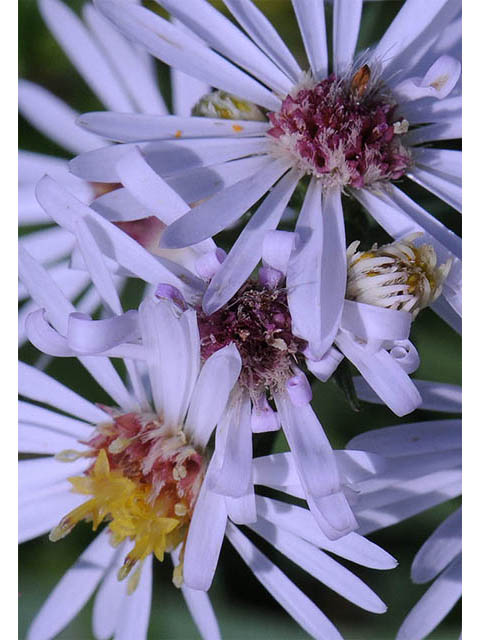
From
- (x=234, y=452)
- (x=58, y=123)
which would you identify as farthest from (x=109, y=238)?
(x=58, y=123)

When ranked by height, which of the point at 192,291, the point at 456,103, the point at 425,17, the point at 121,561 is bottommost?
the point at 121,561

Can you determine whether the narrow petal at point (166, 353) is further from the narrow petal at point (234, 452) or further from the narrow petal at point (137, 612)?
the narrow petal at point (137, 612)

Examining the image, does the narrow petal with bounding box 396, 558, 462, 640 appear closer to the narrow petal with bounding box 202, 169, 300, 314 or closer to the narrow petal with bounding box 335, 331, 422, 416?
the narrow petal with bounding box 335, 331, 422, 416

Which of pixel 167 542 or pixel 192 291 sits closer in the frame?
pixel 192 291

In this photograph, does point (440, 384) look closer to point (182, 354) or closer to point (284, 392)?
point (284, 392)

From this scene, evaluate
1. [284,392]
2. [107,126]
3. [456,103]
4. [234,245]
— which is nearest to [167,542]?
[284,392]
